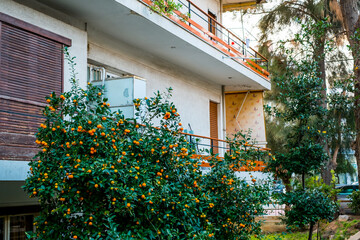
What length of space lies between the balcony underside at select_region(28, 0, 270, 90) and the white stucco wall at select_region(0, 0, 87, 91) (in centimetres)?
49

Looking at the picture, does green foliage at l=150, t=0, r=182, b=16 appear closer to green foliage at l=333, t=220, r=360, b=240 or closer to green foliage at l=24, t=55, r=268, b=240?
green foliage at l=24, t=55, r=268, b=240

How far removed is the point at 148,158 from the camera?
22.4 ft

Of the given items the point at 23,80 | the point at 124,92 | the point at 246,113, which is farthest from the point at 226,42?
the point at 23,80

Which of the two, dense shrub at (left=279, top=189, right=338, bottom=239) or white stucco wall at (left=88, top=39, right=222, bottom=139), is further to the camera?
white stucco wall at (left=88, top=39, right=222, bottom=139)

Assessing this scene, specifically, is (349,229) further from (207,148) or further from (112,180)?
(112,180)

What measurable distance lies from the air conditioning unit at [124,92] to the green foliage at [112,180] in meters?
3.33

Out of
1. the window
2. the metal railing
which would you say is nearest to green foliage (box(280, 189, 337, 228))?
the metal railing

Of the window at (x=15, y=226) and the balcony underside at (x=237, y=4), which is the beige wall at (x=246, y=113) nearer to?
the balcony underside at (x=237, y=4)

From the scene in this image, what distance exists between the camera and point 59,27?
31.7 ft

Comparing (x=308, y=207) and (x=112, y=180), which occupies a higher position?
(x=112, y=180)

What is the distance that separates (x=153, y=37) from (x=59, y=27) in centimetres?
305

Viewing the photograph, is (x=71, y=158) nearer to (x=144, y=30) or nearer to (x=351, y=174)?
(x=144, y=30)

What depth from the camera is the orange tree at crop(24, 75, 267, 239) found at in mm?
5875

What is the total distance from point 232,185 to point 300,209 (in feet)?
11.9
